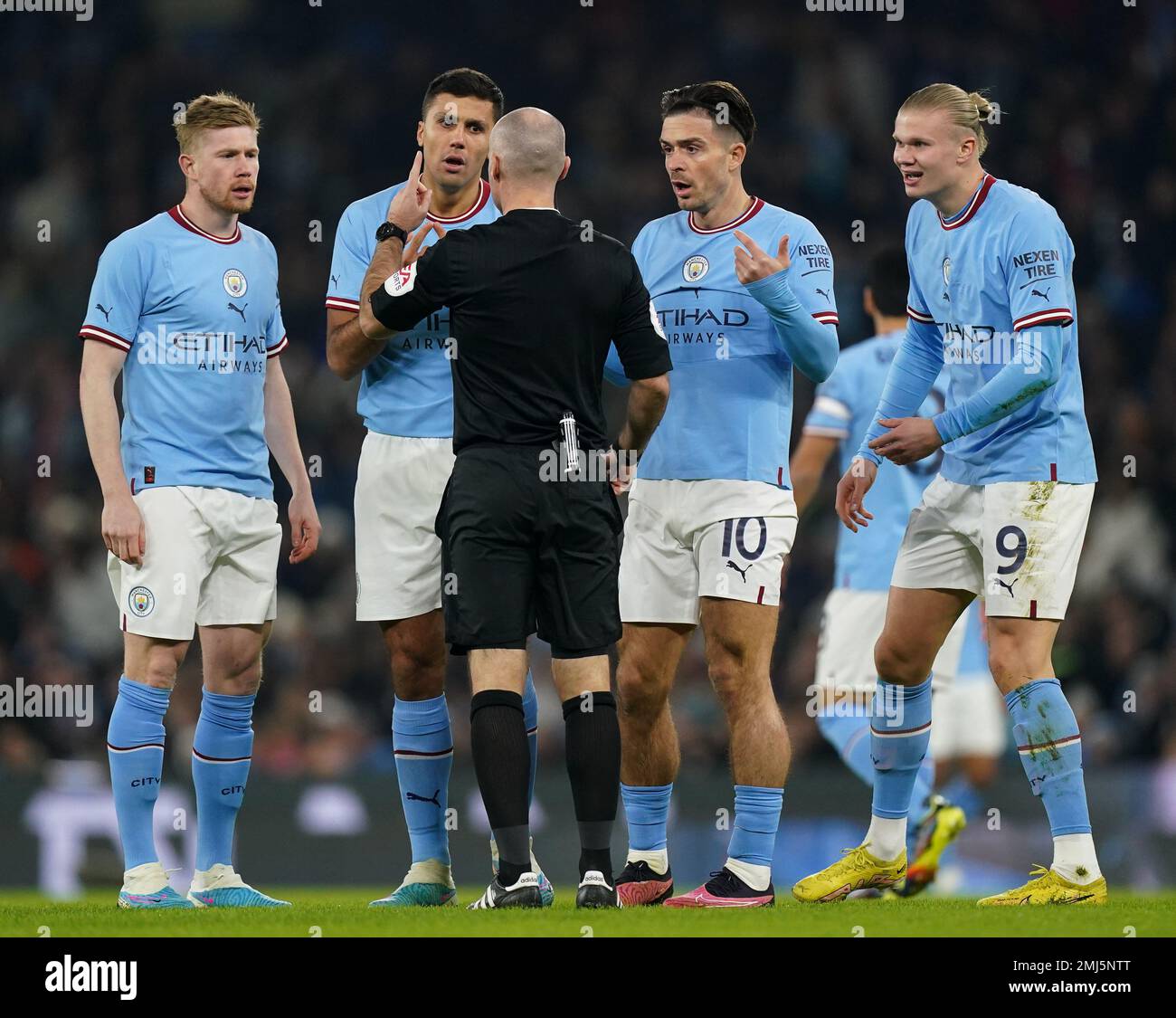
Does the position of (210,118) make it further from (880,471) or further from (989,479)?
(880,471)

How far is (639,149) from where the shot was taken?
14688 mm

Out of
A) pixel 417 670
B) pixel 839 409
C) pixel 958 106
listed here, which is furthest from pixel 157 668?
pixel 839 409

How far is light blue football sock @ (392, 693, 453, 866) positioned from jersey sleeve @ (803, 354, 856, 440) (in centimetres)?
277

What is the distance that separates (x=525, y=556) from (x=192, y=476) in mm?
1380

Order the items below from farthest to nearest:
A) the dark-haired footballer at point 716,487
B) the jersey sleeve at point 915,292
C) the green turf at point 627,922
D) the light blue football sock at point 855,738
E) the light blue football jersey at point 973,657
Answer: the light blue football jersey at point 973,657, the light blue football sock at point 855,738, the jersey sleeve at point 915,292, the dark-haired footballer at point 716,487, the green turf at point 627,922

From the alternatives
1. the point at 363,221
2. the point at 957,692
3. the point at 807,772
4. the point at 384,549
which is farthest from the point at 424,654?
the point at 807,772

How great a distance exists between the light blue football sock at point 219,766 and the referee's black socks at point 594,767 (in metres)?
1.45

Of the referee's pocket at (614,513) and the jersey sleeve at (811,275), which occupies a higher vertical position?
the jersey sleeve at (811,275)

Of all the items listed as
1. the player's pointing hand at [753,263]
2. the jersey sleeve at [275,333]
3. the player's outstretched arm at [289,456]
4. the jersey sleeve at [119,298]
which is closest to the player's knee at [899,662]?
the player's pointing hand at [753,263]

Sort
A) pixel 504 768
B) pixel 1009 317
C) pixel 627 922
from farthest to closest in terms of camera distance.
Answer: pixel 1009 317, pixel 504 768, pixel 627 922

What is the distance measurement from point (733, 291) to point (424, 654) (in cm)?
163

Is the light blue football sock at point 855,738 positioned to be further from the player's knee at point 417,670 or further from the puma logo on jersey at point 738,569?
the player's knee at point 417,670

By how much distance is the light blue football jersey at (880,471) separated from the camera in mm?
8164

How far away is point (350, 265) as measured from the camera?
621 cm
